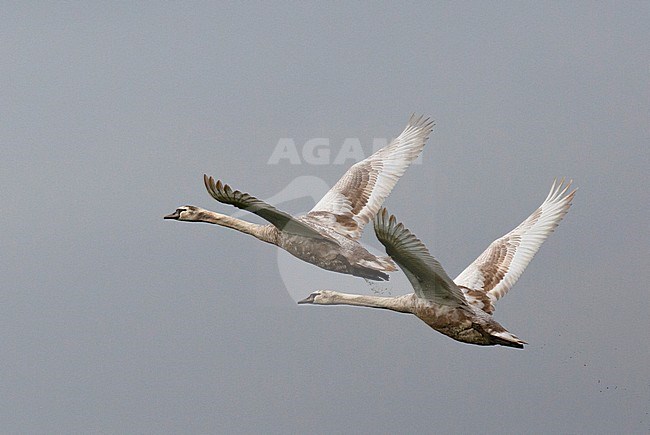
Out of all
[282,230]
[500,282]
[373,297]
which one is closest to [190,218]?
[282,230]

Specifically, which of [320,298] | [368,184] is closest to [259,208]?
[320,298]

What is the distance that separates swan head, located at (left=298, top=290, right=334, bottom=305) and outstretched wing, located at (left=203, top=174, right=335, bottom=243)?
219 cm

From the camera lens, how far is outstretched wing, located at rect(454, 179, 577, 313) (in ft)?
104

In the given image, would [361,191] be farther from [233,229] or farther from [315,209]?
[233,229]

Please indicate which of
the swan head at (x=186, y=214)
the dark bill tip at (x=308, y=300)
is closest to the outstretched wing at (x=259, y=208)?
the dark bill tip at (x=308, y=300)

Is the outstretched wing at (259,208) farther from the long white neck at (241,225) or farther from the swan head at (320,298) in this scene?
the swan head at (320,298)

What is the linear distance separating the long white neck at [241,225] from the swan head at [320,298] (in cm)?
186

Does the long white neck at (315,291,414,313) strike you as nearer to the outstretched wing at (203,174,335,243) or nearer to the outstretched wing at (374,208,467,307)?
the outstretched wing at (374,208,467,307)

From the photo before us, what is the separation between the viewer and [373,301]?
101 ft

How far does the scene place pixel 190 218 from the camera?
3400cm

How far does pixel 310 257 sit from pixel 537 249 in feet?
18.9

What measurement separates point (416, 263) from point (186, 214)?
951cm

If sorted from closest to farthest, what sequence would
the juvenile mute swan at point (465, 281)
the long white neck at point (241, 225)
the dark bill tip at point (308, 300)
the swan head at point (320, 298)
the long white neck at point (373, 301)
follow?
the juvenile mute swan at point (465, 281) < the long white neck at point (373, 301) < the long white neck at point (241, 225) < the swan head at point (320, 298) < the dark bill tip at point (308, 300)

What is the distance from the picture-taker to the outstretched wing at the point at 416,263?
2481 cm
